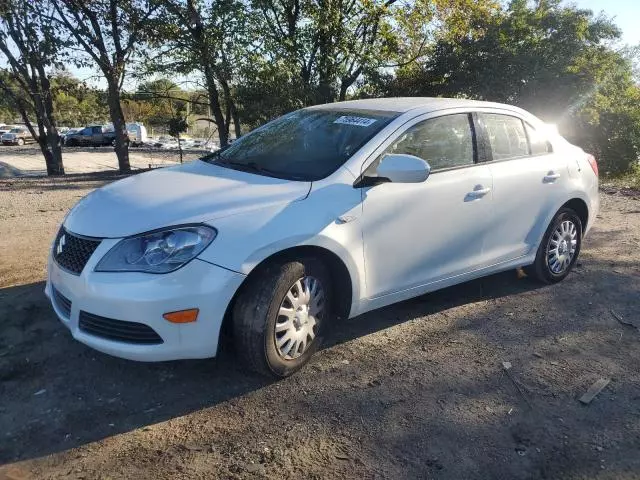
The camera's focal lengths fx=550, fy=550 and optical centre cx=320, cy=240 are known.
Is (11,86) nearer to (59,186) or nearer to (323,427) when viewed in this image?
(59,186)

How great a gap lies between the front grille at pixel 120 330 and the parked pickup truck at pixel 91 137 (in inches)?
1811

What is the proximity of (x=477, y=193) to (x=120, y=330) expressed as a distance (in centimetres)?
262

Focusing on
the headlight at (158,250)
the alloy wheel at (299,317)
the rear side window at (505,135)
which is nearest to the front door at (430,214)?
the rear side window at (505,135)

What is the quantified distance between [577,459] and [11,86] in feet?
69.0

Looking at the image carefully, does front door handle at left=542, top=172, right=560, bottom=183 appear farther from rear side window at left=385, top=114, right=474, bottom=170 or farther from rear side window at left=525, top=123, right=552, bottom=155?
rear side window at left=385, top=114, right=474, bottom=170

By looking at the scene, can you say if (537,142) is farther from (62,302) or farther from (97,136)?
(97,136)

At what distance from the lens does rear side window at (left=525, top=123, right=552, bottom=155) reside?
4645mm

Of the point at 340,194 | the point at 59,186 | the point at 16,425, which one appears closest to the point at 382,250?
the point at 340,194

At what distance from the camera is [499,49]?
1772 cm

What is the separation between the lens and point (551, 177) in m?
4.63

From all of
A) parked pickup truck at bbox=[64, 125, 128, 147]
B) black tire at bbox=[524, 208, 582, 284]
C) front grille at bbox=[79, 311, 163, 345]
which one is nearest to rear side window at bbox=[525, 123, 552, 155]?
black tire at bbox=[524, 208, 582, 284]

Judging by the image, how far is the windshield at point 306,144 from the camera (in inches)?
141

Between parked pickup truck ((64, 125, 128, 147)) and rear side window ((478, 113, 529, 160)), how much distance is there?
4535cm

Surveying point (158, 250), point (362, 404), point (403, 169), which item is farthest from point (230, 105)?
point (362, 404)
